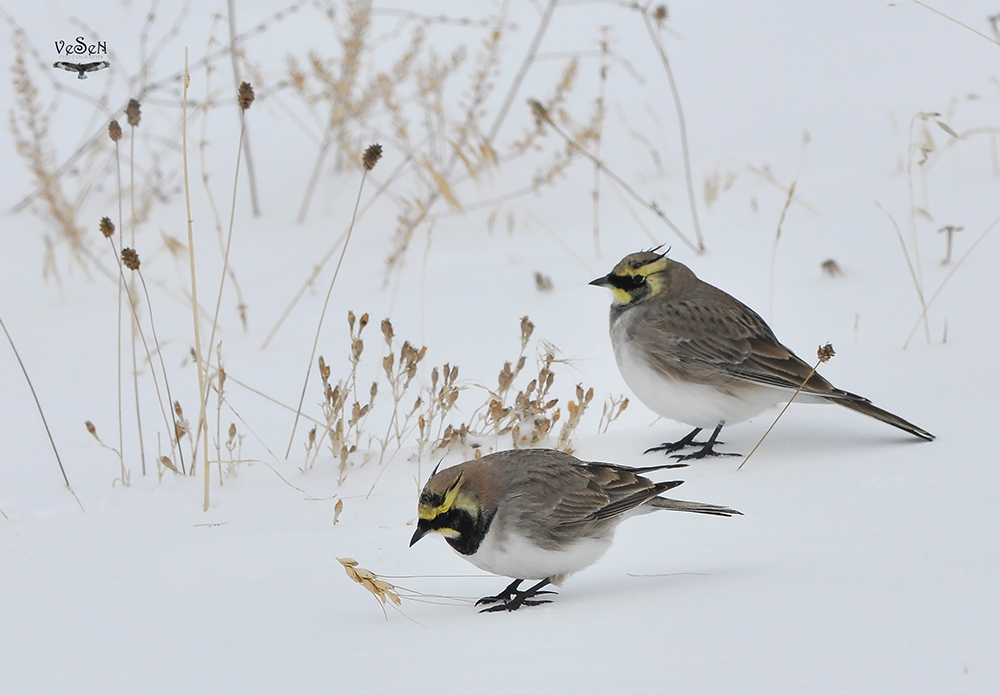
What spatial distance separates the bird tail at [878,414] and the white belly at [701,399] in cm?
24

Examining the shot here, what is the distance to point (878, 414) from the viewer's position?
13.0 feet

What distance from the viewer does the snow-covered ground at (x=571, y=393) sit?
264cm

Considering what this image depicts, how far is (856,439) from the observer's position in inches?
167

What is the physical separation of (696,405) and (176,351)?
3.69m

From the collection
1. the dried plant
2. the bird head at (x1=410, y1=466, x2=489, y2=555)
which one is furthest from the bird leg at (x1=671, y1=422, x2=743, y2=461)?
the bird head at (x1=410, y1=466, x2=489, y2=555)

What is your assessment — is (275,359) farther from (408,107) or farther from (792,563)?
(408,107)

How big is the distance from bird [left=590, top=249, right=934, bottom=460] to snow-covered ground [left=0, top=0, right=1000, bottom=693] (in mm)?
230

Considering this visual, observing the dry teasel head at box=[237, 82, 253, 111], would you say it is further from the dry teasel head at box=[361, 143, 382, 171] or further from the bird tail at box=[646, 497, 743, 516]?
the bird tail at box=[646, 497, 743, 516]

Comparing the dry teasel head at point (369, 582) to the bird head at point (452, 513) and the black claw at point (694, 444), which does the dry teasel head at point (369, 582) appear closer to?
the bird head at point (452, 513)

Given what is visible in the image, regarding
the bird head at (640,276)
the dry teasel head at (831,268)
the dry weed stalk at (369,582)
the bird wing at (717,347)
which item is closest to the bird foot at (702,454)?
the bird wing at (717,347)

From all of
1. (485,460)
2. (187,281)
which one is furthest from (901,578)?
(187,281)

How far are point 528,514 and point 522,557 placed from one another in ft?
0.43

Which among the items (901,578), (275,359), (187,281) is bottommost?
(901,578)

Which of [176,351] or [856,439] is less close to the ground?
[176,351]
